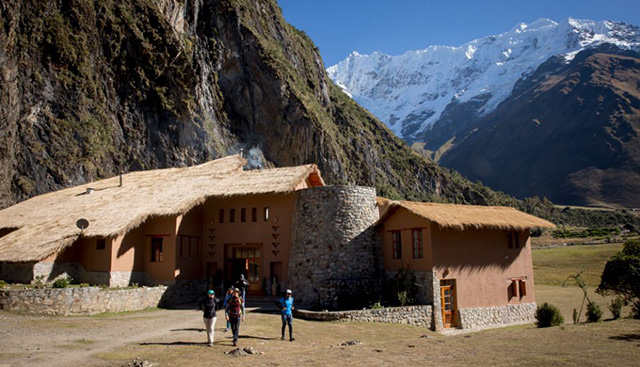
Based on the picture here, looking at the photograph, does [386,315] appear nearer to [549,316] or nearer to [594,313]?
[549,316]

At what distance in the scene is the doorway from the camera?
2555cm

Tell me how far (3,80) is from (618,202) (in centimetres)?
13859

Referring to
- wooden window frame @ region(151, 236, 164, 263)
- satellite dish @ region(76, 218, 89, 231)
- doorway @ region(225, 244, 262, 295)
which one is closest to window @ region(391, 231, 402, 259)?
doorway @ region(225, 244, 262, 295)

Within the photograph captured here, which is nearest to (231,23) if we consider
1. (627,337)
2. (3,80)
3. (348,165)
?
(348,165)

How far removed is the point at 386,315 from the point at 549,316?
6.28 m

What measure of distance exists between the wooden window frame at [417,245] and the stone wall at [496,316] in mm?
3142

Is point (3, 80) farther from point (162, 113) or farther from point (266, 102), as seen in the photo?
point (266, 102)

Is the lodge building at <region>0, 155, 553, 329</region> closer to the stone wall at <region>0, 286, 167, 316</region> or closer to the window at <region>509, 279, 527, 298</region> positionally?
the window at <region>509, 279, 527, 298</region>

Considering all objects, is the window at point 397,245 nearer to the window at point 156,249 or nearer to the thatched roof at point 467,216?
the thatched roof at point 467,216

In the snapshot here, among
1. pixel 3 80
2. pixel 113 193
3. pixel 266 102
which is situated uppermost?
pixel 266 102

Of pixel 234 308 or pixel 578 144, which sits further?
pixel 578 144

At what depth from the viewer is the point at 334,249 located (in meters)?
23.2

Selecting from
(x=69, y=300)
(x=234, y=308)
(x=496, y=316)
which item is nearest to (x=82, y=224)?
(x=69, y=300)

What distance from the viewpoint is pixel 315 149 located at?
236 feet
